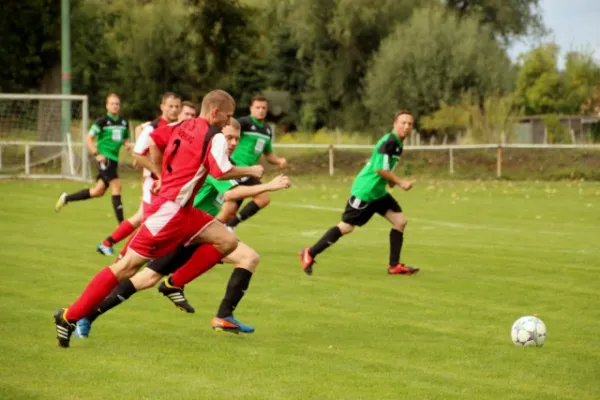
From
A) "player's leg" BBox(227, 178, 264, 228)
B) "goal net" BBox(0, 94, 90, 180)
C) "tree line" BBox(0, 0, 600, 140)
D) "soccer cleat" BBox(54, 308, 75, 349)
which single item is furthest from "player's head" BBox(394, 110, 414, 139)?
"tree line" BBox(0, 0, 600, 140)

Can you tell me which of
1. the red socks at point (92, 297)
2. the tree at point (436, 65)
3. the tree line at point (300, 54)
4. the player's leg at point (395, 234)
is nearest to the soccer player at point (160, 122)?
the player's leg at point (395, 234)

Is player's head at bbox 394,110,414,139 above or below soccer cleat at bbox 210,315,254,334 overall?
above

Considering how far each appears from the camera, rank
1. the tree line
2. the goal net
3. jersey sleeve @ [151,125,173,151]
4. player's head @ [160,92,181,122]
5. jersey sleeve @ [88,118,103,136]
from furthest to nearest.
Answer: the tree line → the goal net → jersey sleeve @ [88,118,103,136] → player's head @ [160,92,181,122] → jersey sleeve @ [151,125,173,151]

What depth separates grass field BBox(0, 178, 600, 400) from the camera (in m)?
6.91

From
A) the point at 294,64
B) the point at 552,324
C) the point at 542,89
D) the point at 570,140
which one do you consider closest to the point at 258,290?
the point at 552,324

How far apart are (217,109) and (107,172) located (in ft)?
28.2

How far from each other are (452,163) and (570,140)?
1237 centimetres

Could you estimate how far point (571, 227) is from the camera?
61.7 ft

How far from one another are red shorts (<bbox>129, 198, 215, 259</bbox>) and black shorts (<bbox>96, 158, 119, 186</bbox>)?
8.29 m

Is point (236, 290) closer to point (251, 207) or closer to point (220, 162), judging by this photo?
point (220, 162)

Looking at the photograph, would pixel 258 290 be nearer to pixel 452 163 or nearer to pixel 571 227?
pixel 571 227

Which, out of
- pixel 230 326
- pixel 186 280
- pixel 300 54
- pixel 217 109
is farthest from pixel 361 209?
pixel 300 54

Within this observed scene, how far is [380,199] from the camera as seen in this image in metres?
12.9

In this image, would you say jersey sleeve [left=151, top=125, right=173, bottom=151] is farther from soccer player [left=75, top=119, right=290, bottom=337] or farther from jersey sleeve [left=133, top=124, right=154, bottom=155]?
jersey sleeve [left=133, top=124, right=154, bottom=155]
